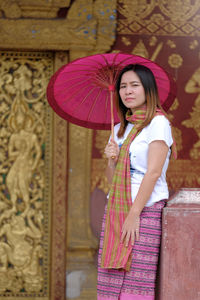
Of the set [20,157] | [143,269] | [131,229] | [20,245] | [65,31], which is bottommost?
[20,245]

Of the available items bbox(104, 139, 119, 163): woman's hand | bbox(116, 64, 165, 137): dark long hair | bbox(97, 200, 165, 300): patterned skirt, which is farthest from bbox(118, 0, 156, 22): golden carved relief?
bbox(97, 200, 165, 300): patterned skirt

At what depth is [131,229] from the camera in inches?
85.6

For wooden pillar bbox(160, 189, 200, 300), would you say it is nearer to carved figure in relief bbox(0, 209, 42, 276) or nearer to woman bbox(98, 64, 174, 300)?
woman bbox(98, 64, 174, 300)

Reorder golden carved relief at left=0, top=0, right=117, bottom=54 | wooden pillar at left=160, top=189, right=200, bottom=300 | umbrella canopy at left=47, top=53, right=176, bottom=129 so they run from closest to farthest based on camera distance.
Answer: wooden pillar at left=160, top=189, right=200, bottom=300 → umbrella canopy at left=47, top=53, right=176, bottom=129 → golden carved relief at left=0, top=0, right=117, bottom=54

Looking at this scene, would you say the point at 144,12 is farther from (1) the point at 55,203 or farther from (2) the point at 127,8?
(1) the point at 55,203

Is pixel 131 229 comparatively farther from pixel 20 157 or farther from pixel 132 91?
pixel 20 157

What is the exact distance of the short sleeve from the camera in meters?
2.18

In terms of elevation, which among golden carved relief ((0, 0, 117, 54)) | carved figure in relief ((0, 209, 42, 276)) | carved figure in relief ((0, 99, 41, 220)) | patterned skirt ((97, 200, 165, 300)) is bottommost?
carved figure in relief ((0, 209, 42, 276))

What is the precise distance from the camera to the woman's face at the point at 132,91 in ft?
7.66

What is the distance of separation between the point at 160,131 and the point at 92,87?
0.70 m

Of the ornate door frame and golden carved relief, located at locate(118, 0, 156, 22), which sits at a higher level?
golden carved relief, located at locate(118, 0, 156, 22)

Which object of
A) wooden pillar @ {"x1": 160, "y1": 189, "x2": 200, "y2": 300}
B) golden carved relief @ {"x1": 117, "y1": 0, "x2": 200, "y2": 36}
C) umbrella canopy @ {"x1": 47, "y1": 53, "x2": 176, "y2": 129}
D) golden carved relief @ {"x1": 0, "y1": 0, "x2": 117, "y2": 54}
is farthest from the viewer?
golden carved relief @ {"x1": 117, "y1": 0, "x2": 200, "y2": 36}

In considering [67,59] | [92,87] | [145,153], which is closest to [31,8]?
[67,59]

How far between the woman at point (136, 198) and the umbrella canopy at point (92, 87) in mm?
180
